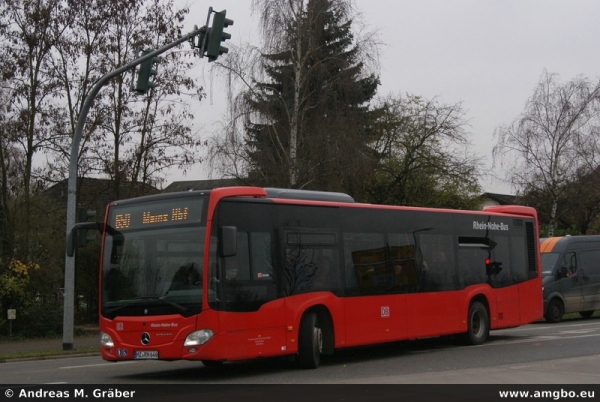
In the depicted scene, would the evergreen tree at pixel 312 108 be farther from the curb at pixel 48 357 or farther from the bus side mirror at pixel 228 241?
the bus side mirror at pixel 228 241

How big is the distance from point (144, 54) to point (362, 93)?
15422 millimetres

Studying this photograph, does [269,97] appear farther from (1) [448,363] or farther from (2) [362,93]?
(1) [448,363]

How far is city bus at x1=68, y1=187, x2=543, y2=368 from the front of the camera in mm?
13664

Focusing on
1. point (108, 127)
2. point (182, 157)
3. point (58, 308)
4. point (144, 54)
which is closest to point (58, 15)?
point (108, 127)

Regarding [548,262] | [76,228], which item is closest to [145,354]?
[76,228]

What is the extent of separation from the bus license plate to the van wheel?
61.4 ft

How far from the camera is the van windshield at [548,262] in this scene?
97.9ft

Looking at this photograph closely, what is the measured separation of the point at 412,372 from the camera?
14.4 m

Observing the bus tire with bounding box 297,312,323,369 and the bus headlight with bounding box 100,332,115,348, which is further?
the bus tire with bounding box 297,312,323,369

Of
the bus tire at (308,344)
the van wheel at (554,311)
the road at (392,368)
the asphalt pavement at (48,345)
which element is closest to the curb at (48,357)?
the asphalt pavement at (48,345)

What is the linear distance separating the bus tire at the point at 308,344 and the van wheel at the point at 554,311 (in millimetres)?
15901

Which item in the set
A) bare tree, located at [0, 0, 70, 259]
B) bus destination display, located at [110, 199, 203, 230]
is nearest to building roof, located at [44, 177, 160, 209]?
bare tree, located at [0, 0, 70, 259]

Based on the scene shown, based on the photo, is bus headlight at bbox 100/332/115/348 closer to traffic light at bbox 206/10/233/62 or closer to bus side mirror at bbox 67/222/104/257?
bus side mirror at bbox 67/222/104/257

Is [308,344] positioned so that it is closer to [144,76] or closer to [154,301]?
[154,301]
